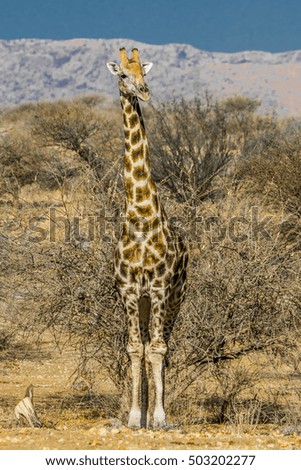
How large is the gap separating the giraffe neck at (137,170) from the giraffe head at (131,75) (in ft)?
0.45

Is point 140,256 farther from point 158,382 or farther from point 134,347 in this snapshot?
point 158,382

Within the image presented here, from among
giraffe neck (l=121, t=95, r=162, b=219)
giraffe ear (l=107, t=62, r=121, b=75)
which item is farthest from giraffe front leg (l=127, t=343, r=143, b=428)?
giraffe ear (l=107, t=62, r=121, b=75)

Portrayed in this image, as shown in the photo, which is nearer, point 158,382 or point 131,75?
point 131,75

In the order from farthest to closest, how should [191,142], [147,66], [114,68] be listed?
[191,142], [147,66], [114,68]

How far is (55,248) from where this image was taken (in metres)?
8.57

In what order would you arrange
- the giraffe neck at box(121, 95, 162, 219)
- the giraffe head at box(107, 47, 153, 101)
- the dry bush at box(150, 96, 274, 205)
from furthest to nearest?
1. the dry bush at box(150, 96, 274, 205)
2. the giraffe neck at box(121, 95, 162, 219)
3. the giraffe head at box(107, 47, 153, 101)

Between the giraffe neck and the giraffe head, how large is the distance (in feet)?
0.45

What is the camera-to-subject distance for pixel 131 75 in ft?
23.2

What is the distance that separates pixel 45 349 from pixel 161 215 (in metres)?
5.49

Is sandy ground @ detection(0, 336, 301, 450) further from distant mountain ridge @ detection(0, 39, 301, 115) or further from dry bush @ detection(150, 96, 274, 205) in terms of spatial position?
distant mountain ridge @ detection(0, 39, 301, 115)

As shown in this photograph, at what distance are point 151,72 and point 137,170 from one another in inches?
5643

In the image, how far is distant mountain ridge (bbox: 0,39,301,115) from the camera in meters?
136

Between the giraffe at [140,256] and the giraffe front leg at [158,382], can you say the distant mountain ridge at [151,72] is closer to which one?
the giraffe at [140,256]

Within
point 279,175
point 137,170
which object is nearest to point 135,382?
point 137,170
